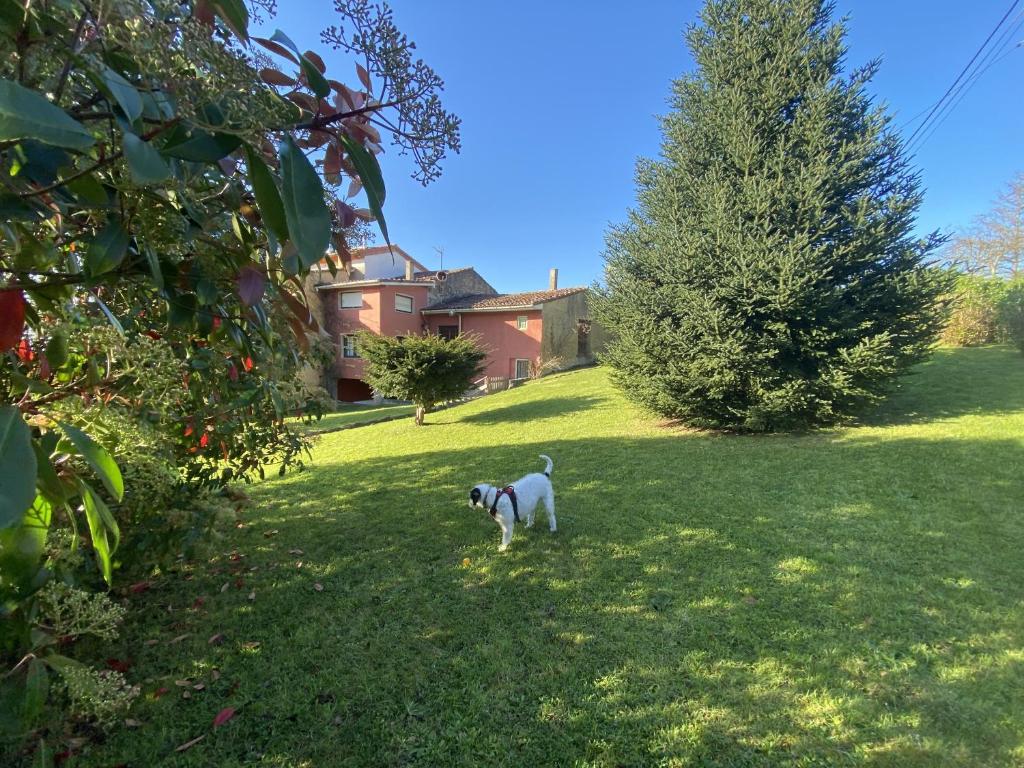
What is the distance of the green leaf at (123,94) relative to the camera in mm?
521

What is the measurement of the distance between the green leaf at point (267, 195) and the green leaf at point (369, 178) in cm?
13

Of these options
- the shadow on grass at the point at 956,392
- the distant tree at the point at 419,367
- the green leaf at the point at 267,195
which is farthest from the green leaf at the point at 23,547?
the distant tree at the point at 419,367

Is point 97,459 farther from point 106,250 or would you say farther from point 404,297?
point 404,297

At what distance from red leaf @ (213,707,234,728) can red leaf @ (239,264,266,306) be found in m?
2.24

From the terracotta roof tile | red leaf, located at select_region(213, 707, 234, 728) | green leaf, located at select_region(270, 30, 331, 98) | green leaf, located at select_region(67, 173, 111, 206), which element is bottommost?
red leaf, located at select_region(213, 707, 234, 728)

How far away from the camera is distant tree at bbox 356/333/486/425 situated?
1066cm

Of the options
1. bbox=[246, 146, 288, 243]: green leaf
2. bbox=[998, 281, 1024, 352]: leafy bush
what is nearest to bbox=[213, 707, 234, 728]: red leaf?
bbox=[246, 146, 288, 243]: green leaf

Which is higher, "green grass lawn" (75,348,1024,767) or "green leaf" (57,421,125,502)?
"green leaf" (57,421,125,502)

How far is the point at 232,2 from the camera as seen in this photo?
2.16 ft

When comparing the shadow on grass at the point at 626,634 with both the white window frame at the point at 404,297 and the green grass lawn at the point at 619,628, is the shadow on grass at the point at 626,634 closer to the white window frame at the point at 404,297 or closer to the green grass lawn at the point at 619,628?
the green grass lawn at the point at 619,628

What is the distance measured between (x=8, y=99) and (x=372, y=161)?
456mm

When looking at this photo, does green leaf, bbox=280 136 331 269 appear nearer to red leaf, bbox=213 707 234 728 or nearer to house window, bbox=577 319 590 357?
red leaf, bbox=213 707 234 728

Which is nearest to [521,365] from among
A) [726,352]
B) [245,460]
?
[726,352]

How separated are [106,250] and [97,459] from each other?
0.45 m
